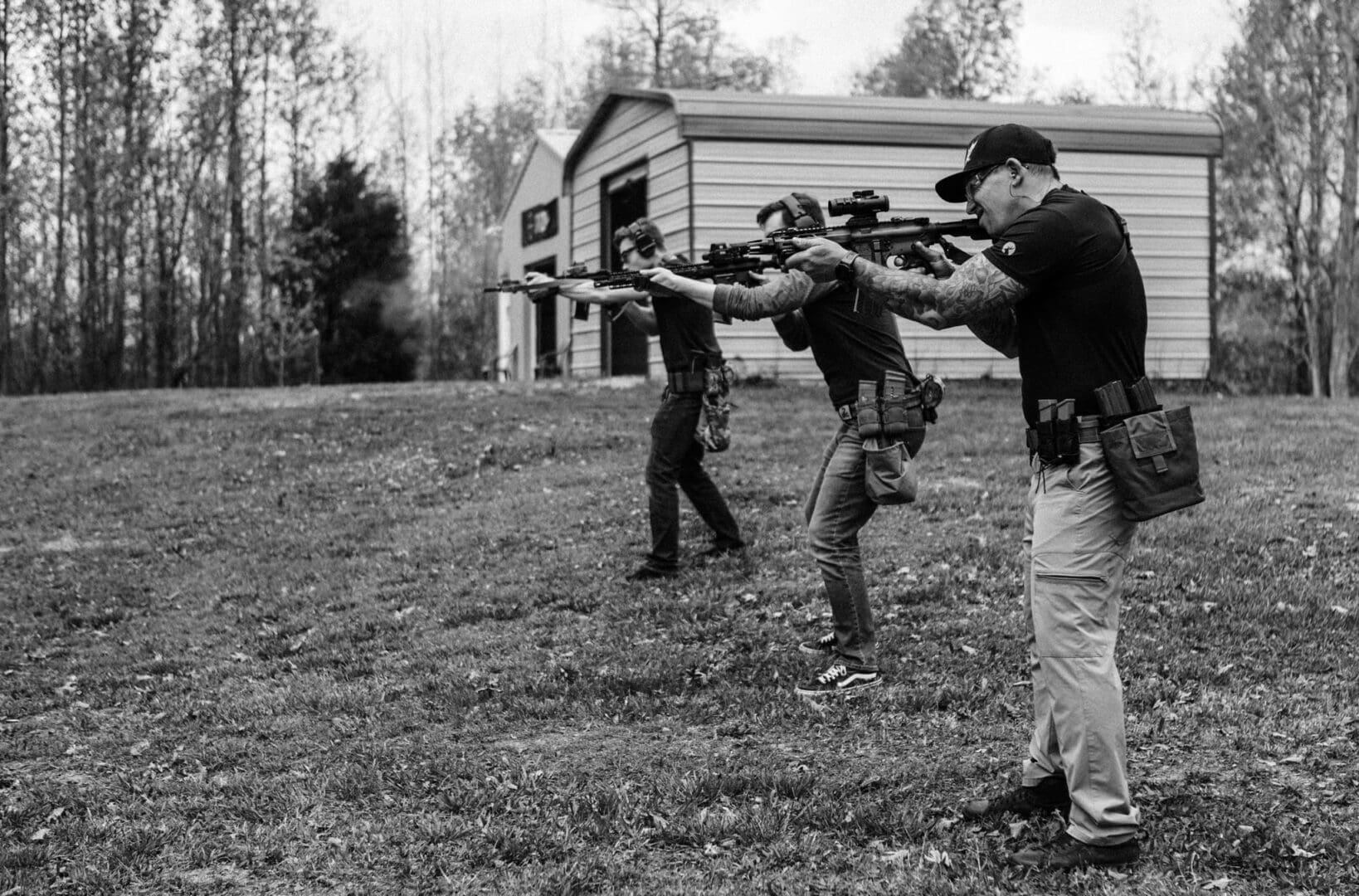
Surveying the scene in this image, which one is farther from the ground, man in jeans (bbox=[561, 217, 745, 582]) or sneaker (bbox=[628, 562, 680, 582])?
man in jeans (bbox=[561, 217, 745, 582])

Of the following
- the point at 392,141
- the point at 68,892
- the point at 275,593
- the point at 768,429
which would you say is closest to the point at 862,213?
the point at 68,892

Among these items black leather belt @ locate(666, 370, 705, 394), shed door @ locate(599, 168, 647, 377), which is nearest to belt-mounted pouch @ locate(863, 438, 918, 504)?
black leather belt @ locate(666, 370, 705, 394)

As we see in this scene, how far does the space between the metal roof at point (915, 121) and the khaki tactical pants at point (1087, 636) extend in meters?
14.2

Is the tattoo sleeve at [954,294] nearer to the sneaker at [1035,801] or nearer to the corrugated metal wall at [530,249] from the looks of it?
the sneaker at [1035,801]

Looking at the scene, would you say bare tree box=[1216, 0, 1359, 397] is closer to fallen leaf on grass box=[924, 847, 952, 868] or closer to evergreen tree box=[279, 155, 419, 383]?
evergreen tree box=[279, 155, 419, 383]

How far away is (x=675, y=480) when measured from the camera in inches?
336

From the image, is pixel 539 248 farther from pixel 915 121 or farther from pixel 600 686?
pixel 600 686

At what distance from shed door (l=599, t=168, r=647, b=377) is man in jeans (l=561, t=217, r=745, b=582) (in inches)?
409

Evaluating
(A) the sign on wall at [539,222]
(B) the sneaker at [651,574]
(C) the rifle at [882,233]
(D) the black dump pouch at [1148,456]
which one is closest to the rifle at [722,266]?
(C) the rifle at [882,233]

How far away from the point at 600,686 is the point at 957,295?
134 inches

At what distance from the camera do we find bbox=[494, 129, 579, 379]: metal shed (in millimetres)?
23452

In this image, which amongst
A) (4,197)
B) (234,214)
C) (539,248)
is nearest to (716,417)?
(539,248)

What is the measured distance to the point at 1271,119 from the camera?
26531 millimetres

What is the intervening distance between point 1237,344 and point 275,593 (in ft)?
79.7
